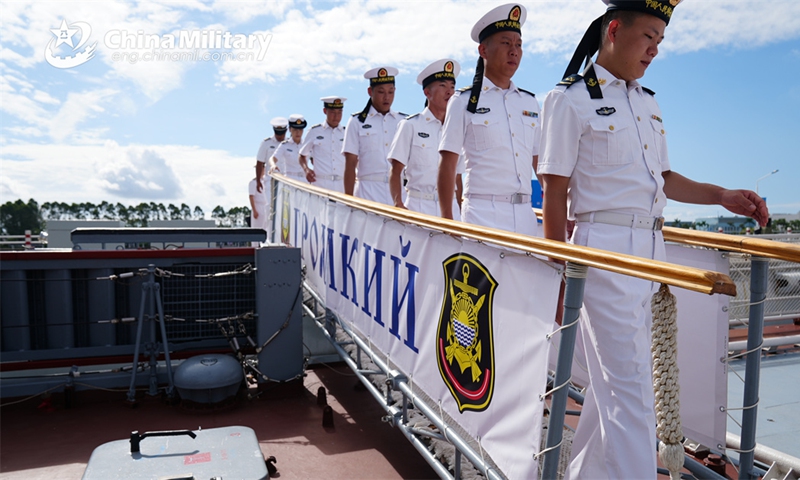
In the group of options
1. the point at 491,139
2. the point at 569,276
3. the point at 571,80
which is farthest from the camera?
the point at 491,139

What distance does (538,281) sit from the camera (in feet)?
6.30

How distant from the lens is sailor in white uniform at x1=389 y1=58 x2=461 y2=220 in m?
4.91

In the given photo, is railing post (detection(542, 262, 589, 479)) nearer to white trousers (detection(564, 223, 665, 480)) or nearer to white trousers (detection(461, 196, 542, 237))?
white trousers (detection(564, 223, 665, 480))

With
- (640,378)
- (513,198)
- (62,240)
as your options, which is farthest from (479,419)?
(62,240)

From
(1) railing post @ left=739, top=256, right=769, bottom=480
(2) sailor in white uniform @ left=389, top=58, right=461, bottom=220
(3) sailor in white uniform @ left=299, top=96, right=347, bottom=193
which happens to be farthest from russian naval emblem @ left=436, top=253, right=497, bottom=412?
(3) sailor in white uniform @ left=299, top=96, right=347, bottom=193

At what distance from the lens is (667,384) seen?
1.81m

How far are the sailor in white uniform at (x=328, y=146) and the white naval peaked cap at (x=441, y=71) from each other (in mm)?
3686

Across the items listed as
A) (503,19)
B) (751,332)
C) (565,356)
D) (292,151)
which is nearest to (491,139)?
(503,19)

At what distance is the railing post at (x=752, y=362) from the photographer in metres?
2.03

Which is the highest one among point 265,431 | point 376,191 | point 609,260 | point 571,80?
point 571,80

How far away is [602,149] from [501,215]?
1442mm

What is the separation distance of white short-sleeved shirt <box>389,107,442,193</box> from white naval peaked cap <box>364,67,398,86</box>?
1.24 meters

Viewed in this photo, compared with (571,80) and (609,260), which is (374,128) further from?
(609,260)

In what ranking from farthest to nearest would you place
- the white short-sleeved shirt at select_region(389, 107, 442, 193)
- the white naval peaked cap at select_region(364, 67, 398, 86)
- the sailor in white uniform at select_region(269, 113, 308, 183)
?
the sailor in white uniform at select_region(269, 113, 308, 183)
the white naval peaked cap at select_region(364, 67, 398, 86)
the white short-sleeved shirt at select_region(389, 107, 442, 193)
